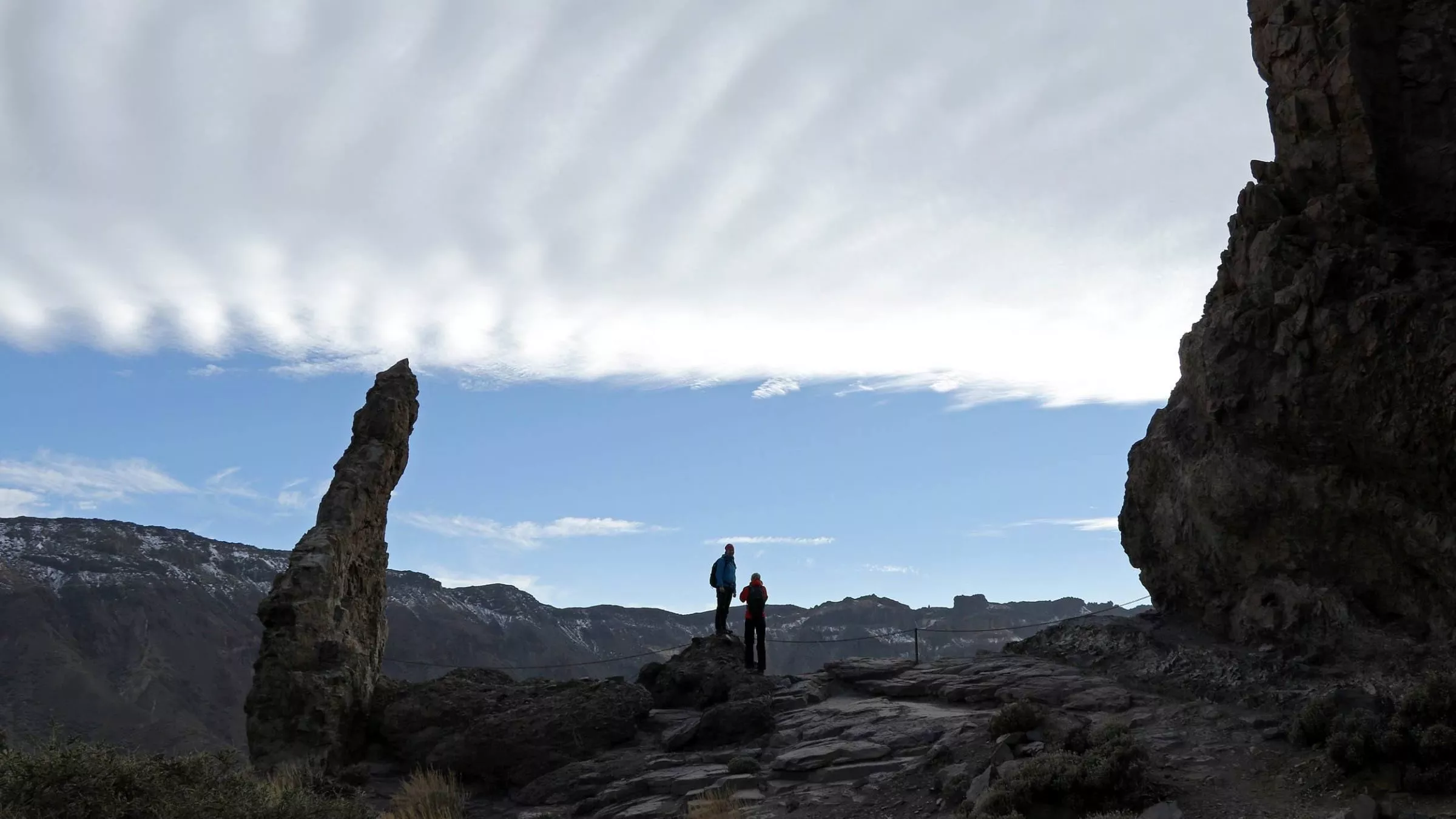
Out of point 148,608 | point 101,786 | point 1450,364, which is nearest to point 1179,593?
point 1450,364

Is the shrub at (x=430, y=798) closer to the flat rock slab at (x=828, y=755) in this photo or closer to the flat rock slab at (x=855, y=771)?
the flat rock slab at (x=828, y=755)

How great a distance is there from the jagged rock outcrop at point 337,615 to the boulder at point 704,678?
16.2ft

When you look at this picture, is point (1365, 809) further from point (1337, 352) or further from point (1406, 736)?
point (1337, 352)

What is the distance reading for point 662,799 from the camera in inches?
524

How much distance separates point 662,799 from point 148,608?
84.8 metres

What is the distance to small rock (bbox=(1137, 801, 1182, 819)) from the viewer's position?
941cm

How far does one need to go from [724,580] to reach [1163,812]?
11.0 meters

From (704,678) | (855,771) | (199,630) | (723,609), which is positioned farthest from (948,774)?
(199,630)

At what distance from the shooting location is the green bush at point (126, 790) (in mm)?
9617

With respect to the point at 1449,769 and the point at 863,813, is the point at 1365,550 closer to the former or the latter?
the point at 1449,769

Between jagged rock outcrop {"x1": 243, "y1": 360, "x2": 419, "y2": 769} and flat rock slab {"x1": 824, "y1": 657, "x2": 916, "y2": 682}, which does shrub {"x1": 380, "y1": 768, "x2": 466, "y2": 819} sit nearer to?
jagged rock outcrop {"x1": 243, "y1": 360, "x2": 419, "y2": 769}

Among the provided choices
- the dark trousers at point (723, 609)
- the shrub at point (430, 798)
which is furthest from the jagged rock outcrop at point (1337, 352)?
the shrub at point (430, 798)

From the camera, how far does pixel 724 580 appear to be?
64.7 ft

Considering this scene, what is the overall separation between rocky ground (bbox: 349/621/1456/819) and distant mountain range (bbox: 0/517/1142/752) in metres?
33.4
